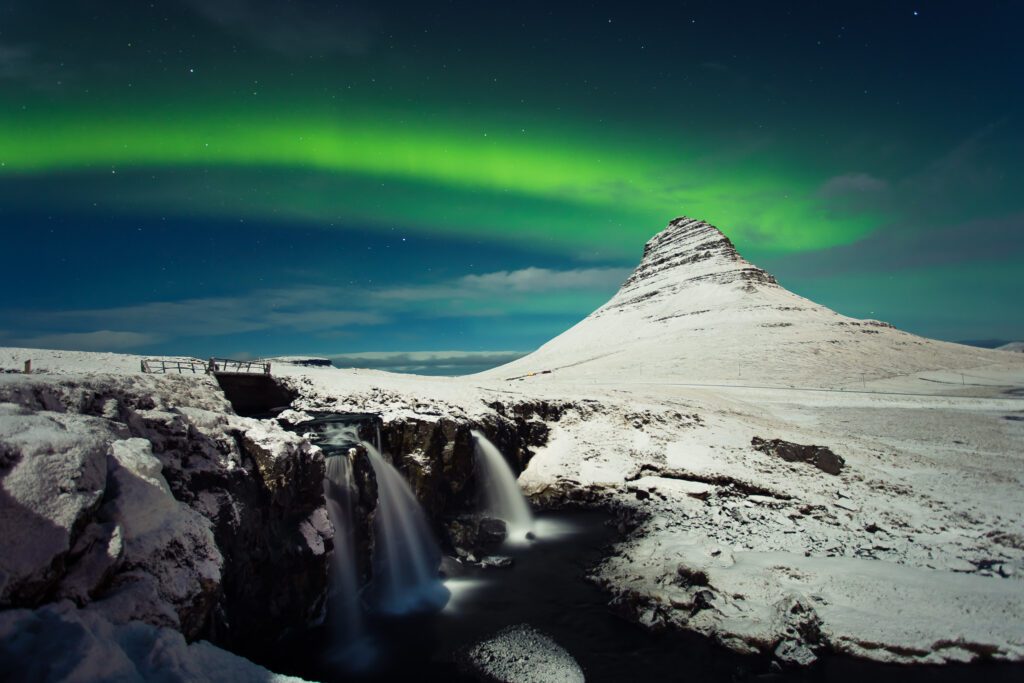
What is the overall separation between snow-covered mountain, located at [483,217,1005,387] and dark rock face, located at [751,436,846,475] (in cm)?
5129

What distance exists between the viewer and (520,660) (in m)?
13.6

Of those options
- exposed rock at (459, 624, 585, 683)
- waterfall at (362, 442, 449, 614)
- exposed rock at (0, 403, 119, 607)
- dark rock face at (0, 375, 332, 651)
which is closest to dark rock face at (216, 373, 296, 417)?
dark rock face at (0, 375, 332, 651)

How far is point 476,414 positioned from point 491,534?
24.0 ft

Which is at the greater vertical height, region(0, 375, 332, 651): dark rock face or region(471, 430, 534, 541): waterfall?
region(0, 375, 332, 651): dark rock face

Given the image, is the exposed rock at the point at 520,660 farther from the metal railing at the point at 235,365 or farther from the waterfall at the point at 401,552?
the metal railing at the point at 235,365

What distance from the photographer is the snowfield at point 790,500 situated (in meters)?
13.6

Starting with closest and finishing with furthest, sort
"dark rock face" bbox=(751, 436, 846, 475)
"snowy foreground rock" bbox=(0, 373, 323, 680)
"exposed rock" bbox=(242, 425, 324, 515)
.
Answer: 1. "snowy foreground rock" bbox=(0, 373, 323, 680)
2. "exposed rock" bbox=(242, 425, 324, 515)
3. "dark rock face" bbox=(751, 436, 846, 475)

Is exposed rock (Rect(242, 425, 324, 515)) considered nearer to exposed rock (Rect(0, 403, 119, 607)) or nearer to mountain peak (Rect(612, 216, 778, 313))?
exposed rock (Rect(0, 403, 119, 607))

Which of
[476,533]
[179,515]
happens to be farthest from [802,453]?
[179,515]

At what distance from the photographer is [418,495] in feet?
70.7

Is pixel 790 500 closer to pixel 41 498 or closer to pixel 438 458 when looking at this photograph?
pixel 438 458

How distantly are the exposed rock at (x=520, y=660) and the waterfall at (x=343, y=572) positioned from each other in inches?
126

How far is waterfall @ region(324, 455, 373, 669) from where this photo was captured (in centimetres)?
1491

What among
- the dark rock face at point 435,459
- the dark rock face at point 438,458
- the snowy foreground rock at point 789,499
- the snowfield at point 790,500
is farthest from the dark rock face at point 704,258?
the dark rock face at point 435,459
